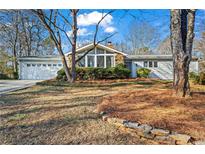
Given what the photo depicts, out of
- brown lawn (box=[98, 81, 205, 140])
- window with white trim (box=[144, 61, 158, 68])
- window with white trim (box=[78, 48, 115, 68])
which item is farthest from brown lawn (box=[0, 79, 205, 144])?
window with white trim (box=[144, 61, 158, 68])

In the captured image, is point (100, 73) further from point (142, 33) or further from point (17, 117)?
point (17, 117)

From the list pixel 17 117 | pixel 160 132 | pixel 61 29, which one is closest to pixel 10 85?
pixel 61 29

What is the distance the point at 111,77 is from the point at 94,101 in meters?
2.79

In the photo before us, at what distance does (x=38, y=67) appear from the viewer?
27.8 feet

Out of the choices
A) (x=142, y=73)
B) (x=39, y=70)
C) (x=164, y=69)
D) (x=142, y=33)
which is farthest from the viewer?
(x=39, y=70)

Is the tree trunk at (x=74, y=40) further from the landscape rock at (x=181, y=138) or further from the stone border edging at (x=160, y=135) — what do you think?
the landscape rock at (x=181, y=138)

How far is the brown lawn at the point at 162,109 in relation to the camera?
3.29m

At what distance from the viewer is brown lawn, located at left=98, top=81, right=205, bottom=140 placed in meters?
3.29

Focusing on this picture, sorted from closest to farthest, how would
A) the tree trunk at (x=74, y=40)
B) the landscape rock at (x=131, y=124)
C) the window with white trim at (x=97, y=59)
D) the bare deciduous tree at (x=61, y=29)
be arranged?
the landscape rock at (x=131, y=124) < the tree trunk at (x=74, y=40) < the bare deciduous tree at (x=61, y=29) < the window with white trim at (x=97, y=59)

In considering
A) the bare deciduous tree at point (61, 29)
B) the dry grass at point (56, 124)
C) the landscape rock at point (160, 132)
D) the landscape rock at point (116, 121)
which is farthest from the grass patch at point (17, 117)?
the bare deciduous tree at point (61, 29)

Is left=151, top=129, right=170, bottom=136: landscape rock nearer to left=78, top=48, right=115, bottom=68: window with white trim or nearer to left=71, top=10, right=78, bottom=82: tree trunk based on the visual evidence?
left=71, top=10, right=78, bottom=82: tree trunk

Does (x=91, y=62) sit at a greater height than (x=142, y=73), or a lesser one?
greater

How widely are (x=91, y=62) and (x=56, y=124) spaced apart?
187 inches
